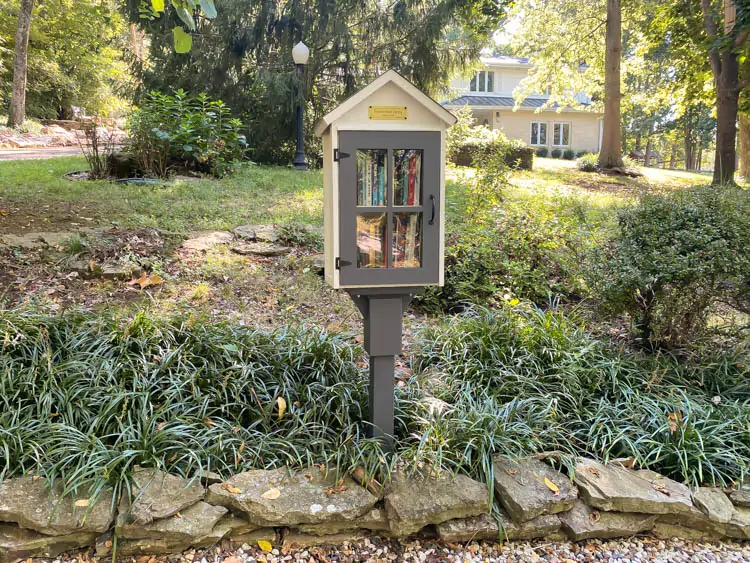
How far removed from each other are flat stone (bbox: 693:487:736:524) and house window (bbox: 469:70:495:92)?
27200 millimetres

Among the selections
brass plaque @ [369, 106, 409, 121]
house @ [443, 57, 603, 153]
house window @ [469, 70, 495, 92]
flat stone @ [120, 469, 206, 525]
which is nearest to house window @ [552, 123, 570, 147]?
house @ [443, 57, 603, 153]

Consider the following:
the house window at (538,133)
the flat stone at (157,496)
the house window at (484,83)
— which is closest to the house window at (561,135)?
the house window at (538,133)

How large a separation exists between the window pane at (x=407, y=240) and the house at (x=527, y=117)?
25.9 metres

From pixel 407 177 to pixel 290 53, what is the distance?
1141 centimetres

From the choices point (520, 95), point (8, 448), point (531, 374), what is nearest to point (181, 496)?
point (8, 448)

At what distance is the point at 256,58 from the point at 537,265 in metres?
10.4

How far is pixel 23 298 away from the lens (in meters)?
4.04

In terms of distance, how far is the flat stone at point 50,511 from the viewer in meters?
2.19

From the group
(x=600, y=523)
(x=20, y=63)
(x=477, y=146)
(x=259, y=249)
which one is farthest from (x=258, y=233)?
(x=20, y=63)

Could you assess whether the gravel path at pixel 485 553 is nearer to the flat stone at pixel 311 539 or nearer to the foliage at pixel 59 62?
the flat stone at pixel 311 539

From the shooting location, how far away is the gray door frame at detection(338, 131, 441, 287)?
95.0 inches

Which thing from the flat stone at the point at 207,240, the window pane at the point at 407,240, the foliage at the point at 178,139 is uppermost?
the foliage at the point at 178,139

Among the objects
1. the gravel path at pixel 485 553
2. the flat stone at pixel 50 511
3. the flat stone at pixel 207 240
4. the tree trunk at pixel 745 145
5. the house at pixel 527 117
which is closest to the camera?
the flat stone at pixel 50 511

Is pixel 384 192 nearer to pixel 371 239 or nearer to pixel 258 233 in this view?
pixel 371 239
